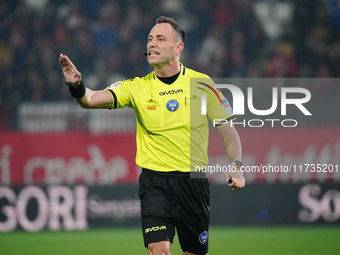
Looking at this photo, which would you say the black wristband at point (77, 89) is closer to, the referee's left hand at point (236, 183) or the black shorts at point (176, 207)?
the black shorts at point (176, 207)

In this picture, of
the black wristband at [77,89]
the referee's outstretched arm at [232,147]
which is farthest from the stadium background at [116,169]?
the black wristband at [77,89]

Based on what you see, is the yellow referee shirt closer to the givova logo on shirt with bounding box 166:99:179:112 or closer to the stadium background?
the givova logo on shirt with bounding box 166:99:179:112

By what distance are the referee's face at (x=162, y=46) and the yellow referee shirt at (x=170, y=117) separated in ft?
0.68

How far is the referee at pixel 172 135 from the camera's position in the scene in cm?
554

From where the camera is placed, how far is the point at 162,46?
18.6 ft

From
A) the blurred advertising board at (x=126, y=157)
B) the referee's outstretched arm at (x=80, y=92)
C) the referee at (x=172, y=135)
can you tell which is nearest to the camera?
the referee's outstretched arm at (x=80, y=92)

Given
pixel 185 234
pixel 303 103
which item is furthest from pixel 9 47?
pixel 185 234

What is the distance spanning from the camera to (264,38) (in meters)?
13.7

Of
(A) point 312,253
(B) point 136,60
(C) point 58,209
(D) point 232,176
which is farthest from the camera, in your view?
(B) point 136,60

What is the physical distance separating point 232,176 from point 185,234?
71cm

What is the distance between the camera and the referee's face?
18.5 feet

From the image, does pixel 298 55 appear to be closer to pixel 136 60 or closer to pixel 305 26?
pixel 305 26

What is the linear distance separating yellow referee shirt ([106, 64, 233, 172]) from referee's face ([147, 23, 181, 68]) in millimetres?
206

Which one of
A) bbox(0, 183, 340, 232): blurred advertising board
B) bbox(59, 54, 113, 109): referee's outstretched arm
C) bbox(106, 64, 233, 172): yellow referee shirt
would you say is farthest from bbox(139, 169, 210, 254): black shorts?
bbox(0, 183, 340, 232): blurred advertising board
